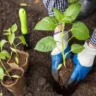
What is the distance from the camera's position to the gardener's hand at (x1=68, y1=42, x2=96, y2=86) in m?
1.14

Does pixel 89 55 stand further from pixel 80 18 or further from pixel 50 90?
pixel 80 18

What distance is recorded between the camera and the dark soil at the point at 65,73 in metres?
1.13

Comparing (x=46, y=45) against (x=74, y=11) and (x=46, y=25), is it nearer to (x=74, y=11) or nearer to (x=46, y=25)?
(x=46, y=25)

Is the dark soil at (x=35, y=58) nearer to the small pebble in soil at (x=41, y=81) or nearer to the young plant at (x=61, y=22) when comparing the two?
the small pebble in soil at (x=41, y=81)

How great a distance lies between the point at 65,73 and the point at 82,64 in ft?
0.35

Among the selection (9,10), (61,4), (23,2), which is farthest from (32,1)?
(61,4)

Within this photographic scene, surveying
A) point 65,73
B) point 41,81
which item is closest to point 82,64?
point 65,73

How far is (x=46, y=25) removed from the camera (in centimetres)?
94

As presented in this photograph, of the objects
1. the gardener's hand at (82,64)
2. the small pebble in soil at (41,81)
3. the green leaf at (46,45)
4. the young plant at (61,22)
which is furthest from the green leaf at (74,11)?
the small pebble in soil at (41,81)

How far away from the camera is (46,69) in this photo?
1.25m

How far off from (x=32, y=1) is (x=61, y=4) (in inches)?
22.2

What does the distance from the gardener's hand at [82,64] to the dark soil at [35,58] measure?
0.29 ft

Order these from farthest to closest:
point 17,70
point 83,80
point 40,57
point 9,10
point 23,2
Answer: point 23,2 < point 9,10 < point 40,57 < point 83,80 < point 17,70

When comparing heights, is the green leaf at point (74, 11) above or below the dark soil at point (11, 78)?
above
